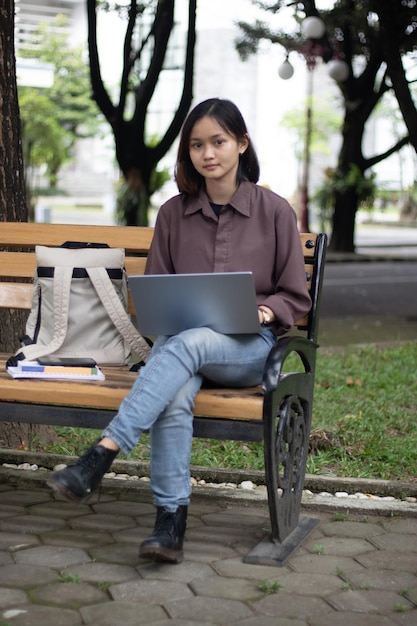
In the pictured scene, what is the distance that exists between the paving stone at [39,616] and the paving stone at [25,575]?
0.65 ft

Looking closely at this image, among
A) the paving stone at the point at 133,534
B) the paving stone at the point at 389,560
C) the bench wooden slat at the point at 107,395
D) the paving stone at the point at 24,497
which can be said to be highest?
the bench wooden slat at the point at 107,395

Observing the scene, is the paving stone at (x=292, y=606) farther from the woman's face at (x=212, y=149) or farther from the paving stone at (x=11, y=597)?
the woman's face at (x=212, y=149)

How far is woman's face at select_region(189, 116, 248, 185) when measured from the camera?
3854 mm

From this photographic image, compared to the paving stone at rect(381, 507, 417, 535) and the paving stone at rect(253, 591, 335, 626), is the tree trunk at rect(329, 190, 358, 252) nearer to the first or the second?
the paving stone at rect(381, 507, 417, 535)

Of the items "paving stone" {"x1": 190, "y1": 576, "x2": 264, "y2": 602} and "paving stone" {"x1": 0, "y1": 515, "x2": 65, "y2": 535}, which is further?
"paving stone" {"x1": 0, "y1": 515, "x2": 65, "y2": 535}

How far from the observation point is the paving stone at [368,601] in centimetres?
319

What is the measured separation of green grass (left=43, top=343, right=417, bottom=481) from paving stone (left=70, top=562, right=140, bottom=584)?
4.25ft

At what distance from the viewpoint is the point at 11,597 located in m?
3.21

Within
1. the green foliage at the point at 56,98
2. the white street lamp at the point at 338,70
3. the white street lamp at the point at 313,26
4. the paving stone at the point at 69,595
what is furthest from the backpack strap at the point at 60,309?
the green foliage at the point at 56,98

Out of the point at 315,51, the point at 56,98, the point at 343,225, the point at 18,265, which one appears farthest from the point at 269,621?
the point at 56,98

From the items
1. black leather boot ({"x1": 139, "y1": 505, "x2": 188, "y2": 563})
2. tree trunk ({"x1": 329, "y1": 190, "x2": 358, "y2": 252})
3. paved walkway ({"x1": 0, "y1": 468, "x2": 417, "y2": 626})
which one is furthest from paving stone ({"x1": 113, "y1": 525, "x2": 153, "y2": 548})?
tree trunk ({"x1": 329, "y1": 190, "x2": 358, "y2": 252})

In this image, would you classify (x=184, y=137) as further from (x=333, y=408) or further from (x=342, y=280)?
(x=342, y=280)

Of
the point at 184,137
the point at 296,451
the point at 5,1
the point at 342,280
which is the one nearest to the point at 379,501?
the point at 296,451

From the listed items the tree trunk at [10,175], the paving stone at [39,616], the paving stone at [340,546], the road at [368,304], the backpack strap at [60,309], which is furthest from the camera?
the road at [368,304]
